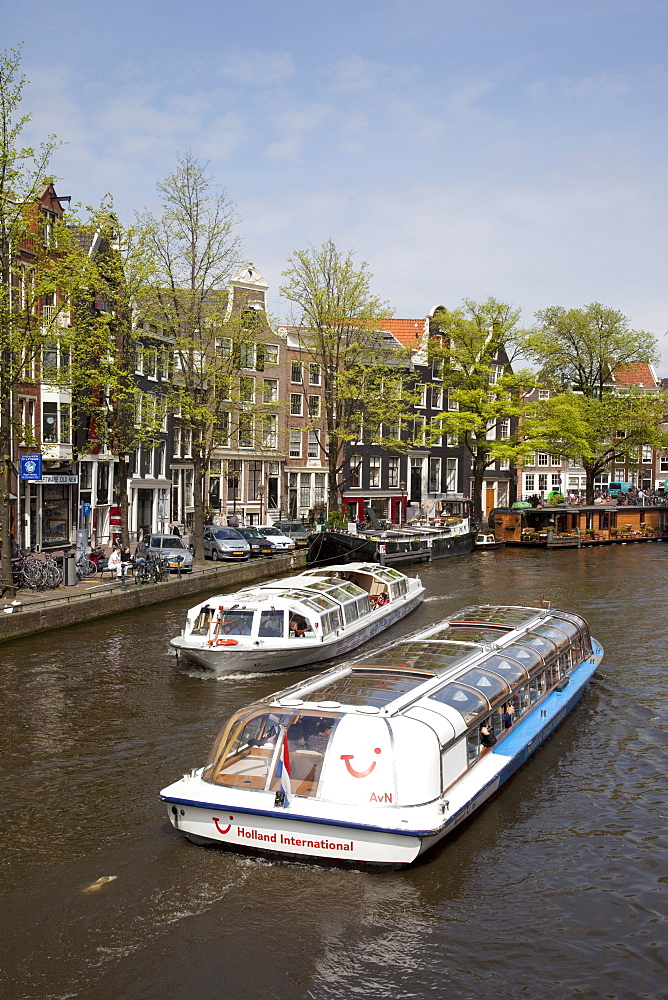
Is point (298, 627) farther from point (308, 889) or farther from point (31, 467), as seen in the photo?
point (31, 467)

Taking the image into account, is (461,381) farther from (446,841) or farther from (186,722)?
(446,841)

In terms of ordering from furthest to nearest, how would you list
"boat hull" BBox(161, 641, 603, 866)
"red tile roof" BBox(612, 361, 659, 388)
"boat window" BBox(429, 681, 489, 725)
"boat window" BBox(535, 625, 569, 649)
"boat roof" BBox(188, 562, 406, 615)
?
"red tile roof" BBox(612, 361, 659, 388), "boat roof" BBox(188, 562, 406, 615), "boat window" BBox(535, 625, 569, 649), "boat window" BBox(429, 681, 489, 725), "boat hull" BBox(161, 641, 603, 866)

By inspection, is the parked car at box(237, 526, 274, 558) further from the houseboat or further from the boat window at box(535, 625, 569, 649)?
the boat window at box(535, 625, 569, 649)

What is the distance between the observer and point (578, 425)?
6062cm

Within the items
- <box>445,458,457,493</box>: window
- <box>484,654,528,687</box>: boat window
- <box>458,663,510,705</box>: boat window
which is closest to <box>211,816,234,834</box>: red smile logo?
<box>458,663,510,705</box>: boat window

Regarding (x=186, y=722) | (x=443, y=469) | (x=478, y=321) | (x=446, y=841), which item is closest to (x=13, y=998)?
(x=446, y=841)

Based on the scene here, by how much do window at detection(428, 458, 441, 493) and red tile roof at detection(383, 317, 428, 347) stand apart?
9.49 m

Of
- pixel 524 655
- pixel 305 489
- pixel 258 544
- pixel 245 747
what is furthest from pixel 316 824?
pixel 305 489

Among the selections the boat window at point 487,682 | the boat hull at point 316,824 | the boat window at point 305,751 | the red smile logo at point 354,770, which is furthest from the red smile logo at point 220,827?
the boat window at point 487,682

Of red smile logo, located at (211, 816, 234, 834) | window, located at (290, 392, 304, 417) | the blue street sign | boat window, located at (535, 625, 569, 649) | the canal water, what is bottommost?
the canal water

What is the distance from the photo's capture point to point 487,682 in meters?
13.8

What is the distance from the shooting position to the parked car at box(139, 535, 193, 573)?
112 ft

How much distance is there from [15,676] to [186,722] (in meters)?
5.47

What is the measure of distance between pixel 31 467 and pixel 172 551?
8.40 meters
